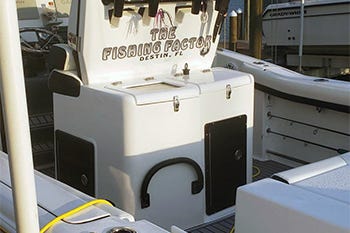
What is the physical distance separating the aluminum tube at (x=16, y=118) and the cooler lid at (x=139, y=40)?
1.58 meters

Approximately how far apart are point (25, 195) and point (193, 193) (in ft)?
5.42

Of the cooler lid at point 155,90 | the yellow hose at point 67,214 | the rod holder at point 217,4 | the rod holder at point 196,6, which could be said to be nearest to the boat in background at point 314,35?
the rod holder at point 217,4

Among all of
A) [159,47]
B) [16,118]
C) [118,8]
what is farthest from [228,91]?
[16,118]

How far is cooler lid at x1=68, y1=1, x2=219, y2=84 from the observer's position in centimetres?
245

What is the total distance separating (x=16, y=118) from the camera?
872 mm

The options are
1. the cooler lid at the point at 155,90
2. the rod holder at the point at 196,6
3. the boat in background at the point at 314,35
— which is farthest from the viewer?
the boat in background at the point at 314,35

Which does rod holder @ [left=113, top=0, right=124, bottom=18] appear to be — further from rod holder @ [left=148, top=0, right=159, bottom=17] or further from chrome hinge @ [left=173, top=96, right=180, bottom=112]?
chrome hinge @ [left=173, top=96, right=180, bottom=112]

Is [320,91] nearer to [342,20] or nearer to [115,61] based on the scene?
[115,61]

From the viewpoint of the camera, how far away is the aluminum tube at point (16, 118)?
2.74 feet

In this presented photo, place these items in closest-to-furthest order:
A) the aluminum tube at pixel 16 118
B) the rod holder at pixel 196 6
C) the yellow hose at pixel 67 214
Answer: the aluminum tube at pixel 16 118 < the yellow hose at pixel 67 214 < the rod holder at pixel 196 6

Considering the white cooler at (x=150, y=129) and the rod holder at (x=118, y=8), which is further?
the rod holder at (x=118, y=8)

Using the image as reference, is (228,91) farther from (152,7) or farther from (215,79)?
(152,7)

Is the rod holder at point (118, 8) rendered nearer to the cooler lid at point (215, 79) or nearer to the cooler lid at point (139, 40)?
the cooler lid at point (139, 40)

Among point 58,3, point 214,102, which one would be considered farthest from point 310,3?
point 214,102
